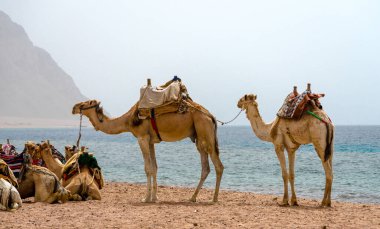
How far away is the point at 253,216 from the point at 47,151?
5554 millimetres

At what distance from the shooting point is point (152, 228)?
845 centimetres

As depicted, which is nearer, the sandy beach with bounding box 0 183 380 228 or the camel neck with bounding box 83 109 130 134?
the sandy beach with bounding box 0 183 380 228

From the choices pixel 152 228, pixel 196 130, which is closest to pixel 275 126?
pixel 196 130

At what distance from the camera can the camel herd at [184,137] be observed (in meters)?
11.0

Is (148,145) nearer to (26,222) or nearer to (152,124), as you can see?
(152,124)

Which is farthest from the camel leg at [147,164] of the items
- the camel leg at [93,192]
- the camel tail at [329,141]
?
the camel tail at [329,141]

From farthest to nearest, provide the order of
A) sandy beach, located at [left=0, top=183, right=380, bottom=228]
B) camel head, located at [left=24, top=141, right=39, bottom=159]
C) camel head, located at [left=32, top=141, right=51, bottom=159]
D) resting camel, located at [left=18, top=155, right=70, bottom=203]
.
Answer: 1. camel head, located at [left=32, top=141, right=51, bottom=159]
2. camel head, located at [left=24, top=141, right=39, bottom=159]
3. resting camel, located at [left=18, top=155, right=70, bottom=203]
4. sandy beach, located at [left=0, top=183, right=380, bottom=228]

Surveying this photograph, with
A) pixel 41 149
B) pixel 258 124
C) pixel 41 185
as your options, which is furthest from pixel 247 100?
pixel 41 149

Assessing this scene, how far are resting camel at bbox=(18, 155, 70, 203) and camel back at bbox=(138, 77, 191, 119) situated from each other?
214 centimetres

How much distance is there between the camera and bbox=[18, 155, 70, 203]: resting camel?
11250 mm

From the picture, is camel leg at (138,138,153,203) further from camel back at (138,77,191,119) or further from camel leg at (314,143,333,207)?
camel leg at (314,143,333,207)

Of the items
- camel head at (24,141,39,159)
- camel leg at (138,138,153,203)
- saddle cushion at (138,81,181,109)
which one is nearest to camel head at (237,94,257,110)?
saddle cushion at (138,81,181,109)

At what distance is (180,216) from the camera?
9.54m

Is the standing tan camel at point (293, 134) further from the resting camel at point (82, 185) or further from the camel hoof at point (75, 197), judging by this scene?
the camel hoof at point (75, 197)
